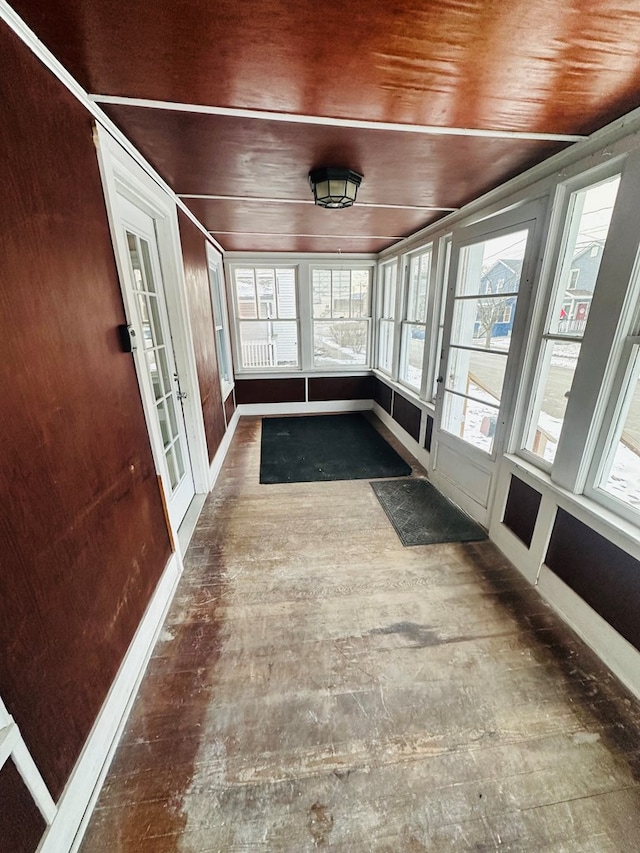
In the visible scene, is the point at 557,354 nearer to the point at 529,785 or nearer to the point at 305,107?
the point at 305,107

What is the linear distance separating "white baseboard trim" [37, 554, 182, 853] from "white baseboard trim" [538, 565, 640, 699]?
6.97ft

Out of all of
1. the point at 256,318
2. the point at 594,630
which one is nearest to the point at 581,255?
the point at 594,630

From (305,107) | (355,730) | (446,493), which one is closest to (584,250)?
(305,107)

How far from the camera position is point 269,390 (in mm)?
5047

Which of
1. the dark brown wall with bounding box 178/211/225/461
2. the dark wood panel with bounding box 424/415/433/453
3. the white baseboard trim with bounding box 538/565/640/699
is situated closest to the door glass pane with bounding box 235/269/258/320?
the dark brown wall with bounding box 178/211/225/461

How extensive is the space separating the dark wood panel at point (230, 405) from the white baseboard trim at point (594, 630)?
3.52m

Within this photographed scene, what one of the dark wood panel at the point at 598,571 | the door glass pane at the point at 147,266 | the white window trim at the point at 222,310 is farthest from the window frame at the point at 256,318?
the dark wood panel at the point at 598,571

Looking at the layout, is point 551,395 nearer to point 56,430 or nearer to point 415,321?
point 415,321

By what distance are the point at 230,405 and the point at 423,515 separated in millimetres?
2990

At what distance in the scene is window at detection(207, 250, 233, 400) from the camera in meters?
3.79

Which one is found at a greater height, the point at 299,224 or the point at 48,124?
the point at 299,224

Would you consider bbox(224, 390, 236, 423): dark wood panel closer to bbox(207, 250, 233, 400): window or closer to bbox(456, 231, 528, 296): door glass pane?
bbox(207, 250, 233, 400): window

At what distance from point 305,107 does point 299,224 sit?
188 centimetres

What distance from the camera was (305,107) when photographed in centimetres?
128
